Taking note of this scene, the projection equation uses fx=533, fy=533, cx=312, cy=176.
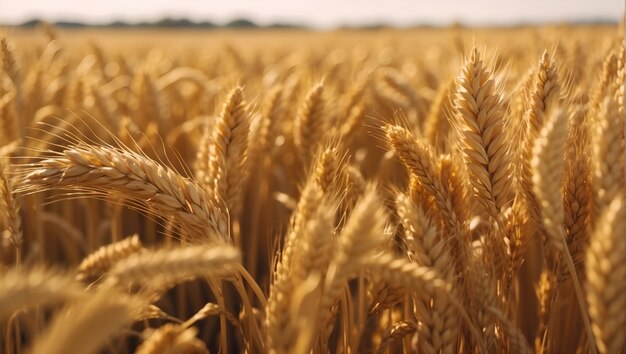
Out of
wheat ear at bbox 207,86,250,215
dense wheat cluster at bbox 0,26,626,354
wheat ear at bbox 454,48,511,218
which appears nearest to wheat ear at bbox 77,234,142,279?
dense wheat cluster at bbox 0,26,626,354

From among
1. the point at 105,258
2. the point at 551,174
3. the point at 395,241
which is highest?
the point at 551,174

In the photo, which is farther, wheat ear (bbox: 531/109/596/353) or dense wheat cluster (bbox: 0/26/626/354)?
wheat ear (bbox: 531/109/596/353)

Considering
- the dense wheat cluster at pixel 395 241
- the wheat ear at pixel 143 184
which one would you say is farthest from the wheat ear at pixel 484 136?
the wheat ear at pixel 143 184

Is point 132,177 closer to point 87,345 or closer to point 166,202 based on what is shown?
point 166,202

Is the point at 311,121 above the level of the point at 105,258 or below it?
above

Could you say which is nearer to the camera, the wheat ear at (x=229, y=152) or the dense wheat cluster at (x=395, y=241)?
the dense wheat cluster at (x=395, y=241)

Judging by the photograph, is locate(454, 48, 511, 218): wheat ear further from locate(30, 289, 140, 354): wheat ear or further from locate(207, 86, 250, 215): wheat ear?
locate(30, 289, 140, 354): wheat ear

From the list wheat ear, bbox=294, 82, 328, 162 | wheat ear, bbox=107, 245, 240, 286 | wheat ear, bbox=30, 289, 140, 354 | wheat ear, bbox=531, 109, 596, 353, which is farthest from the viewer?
wheat ear, bbox=294, 82, 328, 162

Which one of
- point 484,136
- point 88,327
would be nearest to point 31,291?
point 88,327

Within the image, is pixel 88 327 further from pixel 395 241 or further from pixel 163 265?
pixel 395 241

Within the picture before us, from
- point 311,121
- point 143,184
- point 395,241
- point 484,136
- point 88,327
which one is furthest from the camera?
point 311,121

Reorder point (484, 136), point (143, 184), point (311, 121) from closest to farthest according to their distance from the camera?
point (143, 184) < point (484, 136) < point (311, 121)

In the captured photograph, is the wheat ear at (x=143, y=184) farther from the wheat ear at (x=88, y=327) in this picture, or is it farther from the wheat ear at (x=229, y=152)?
the wheat ear at (x=88, y=327)

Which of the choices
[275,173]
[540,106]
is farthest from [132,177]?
[275,173]
